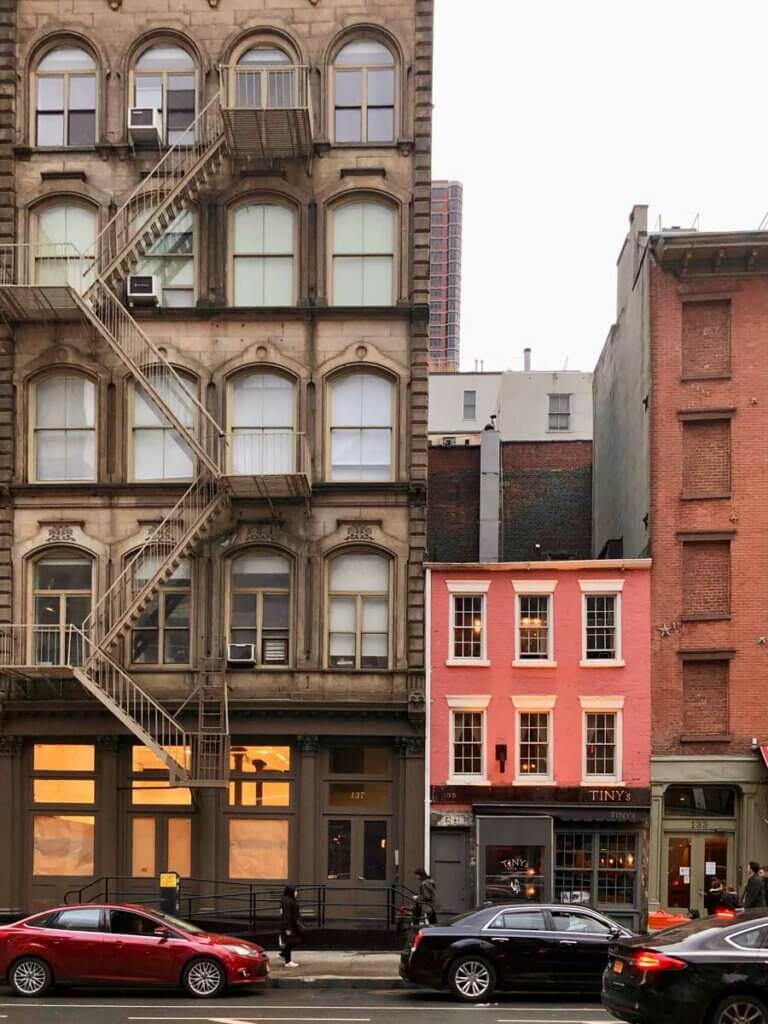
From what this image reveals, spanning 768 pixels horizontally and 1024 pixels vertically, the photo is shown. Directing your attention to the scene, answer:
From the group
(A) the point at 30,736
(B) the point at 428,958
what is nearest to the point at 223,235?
(A) the point at 30,736

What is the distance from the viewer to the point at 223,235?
27.1 m

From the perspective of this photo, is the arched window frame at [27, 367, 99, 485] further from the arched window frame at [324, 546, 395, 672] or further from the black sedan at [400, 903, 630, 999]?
the black sedan at [400, 903, 630, 999]

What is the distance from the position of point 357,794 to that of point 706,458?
10.6m

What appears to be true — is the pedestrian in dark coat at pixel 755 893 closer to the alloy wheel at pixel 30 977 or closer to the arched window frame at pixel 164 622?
the alloy wheel at pixel 30 977

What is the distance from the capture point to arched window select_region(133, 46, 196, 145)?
2758cm

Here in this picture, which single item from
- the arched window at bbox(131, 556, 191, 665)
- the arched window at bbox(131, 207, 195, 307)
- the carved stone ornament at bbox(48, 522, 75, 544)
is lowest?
the arched window at bbox(131, 556, 191, 665)

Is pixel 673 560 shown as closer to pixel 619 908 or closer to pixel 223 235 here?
pixel 619 908

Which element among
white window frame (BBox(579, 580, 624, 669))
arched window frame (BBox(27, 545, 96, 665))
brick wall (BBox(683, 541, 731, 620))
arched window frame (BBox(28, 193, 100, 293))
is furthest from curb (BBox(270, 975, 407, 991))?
arched window frame (BBox(28, 193, 100, 293))

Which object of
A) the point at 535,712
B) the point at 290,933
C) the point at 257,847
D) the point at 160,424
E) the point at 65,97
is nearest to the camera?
the point at 290,933

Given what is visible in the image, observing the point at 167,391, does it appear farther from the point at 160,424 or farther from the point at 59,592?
the point at 59,592

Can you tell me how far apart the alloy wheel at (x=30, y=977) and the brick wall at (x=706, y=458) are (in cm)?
1631

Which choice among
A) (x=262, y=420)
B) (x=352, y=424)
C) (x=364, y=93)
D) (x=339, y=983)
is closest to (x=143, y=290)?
(x=262, y=420)

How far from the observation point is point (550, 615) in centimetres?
2684

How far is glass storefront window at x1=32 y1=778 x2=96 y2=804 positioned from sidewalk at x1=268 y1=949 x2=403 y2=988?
19.5 feet
